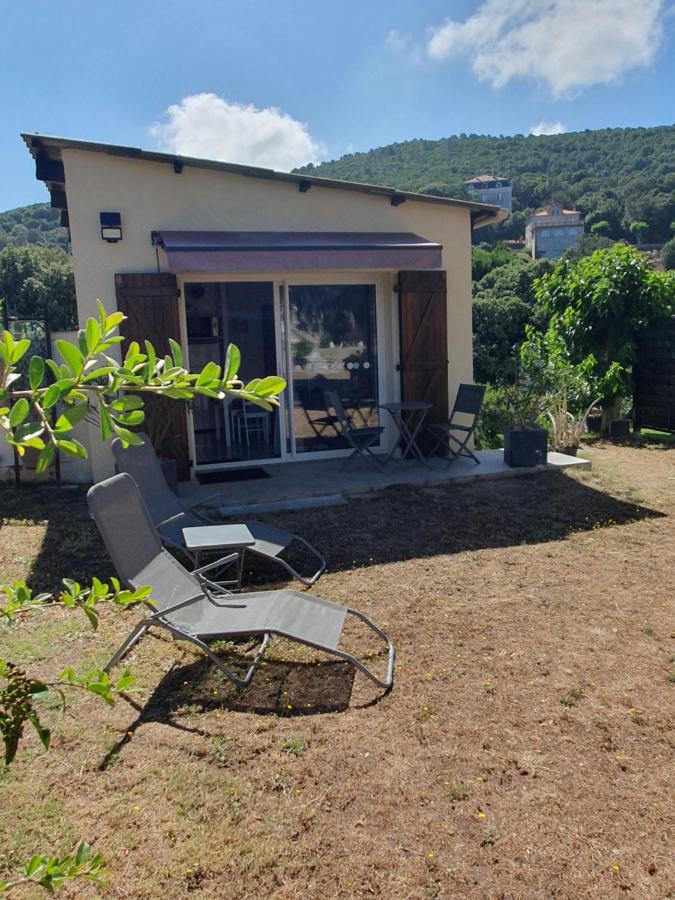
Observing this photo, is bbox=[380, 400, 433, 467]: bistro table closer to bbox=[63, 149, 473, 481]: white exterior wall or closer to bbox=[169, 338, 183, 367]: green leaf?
bbox=[63, 149, 473, 481]: white exterior wall

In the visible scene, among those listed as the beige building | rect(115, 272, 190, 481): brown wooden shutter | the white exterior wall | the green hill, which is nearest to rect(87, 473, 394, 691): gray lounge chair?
rect(115, 272, 190, 481): brown wooden shutter

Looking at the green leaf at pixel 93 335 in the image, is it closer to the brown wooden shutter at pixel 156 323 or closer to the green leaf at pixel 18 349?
the green leaf at pixel 18 349

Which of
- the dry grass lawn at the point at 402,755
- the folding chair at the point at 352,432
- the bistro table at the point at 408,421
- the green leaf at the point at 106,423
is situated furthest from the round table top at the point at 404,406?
the green leaf at the point at 106,423

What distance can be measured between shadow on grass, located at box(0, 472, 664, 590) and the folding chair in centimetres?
93

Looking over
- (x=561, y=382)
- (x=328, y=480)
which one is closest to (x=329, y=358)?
(x=328, y=480)

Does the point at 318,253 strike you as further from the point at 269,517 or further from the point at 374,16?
the point at 374,16

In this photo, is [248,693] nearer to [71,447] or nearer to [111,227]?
[71,447]

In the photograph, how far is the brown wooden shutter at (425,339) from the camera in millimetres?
10289

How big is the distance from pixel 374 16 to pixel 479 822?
12952mm

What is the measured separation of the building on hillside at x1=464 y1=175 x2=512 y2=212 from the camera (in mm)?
58119

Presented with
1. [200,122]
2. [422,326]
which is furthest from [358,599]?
[200,122]

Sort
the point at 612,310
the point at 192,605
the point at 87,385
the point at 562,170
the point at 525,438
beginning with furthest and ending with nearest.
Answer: the point at 562,170 → the point at 612,310 → the point at 525,438 → the point at 192,605 → the point at 87,385

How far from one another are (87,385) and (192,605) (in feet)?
11.6

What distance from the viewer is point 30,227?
177 feet
